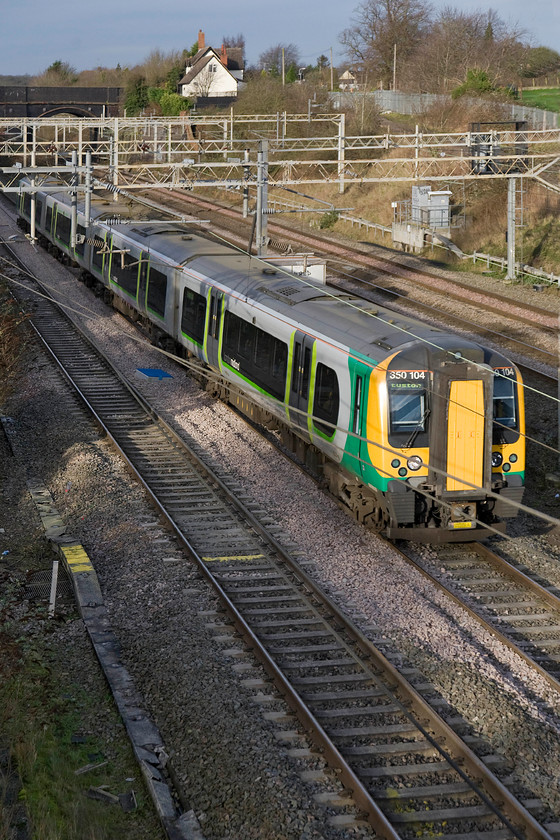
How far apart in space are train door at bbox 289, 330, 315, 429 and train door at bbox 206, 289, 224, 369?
3.93 m

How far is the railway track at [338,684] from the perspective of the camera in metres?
7.55

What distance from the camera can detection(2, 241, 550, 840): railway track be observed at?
24.8ft

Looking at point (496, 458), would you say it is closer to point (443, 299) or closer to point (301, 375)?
point (301, 375)

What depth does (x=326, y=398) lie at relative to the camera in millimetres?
13648

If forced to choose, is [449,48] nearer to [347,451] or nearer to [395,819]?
[347,451]

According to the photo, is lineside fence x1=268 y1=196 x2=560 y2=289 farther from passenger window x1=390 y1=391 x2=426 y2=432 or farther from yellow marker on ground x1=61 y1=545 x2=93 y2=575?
yellow marker on ground x1=61 y1=545 x2=93 y2=575

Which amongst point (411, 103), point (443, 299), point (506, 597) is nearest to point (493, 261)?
point (443, 299)

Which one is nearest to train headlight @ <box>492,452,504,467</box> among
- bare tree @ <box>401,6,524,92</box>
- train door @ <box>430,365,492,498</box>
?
train door @ <box>430,365,492,498</box>

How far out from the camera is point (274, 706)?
29.8ft

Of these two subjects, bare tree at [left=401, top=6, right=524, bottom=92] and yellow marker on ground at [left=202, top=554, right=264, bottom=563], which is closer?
yellow marker on ground at [left=202, top=554, right=264, bottom=563]

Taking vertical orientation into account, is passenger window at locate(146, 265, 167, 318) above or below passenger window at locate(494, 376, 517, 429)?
above

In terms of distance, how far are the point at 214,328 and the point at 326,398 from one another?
18.3ft

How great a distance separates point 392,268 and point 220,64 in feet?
208

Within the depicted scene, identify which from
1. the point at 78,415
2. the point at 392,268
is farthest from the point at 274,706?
the point at 392,268
